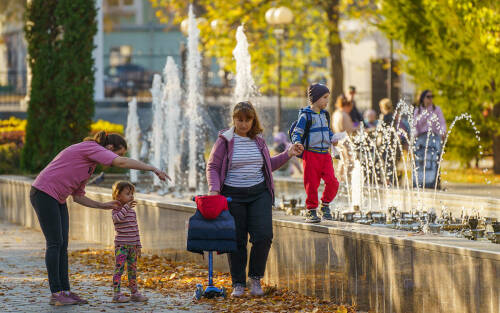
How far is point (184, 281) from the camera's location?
9328 millimetres

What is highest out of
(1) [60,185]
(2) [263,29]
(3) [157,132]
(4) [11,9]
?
(4) [11,9]

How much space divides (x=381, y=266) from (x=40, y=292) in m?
3.09

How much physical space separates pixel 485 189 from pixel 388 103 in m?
2.63

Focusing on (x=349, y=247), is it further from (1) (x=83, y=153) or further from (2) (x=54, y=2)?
(2) (x=54, y=2)

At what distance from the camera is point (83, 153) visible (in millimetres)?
8000

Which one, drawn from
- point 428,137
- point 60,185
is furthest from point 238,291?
point 428,137

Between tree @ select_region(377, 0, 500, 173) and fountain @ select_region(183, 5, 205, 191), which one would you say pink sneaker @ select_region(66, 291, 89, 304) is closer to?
fountain @ select_region(183, 5, 205, 191)

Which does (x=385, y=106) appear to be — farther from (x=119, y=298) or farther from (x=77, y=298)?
(x=77, y=298)

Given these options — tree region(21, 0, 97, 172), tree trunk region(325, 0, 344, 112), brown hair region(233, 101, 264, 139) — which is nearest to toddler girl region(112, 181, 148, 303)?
brown hair region(233, 101, 264, 139)

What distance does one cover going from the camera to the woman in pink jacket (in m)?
8.22

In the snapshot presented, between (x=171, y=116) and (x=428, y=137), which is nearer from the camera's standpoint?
(x=428, y=137)

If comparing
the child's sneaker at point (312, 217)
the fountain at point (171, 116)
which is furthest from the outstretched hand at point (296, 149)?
the fountain at point (171, 116)

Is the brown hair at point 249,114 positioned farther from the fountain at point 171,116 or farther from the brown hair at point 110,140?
the fountain at point 171,116

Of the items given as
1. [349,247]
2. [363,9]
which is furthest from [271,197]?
[363,9]
